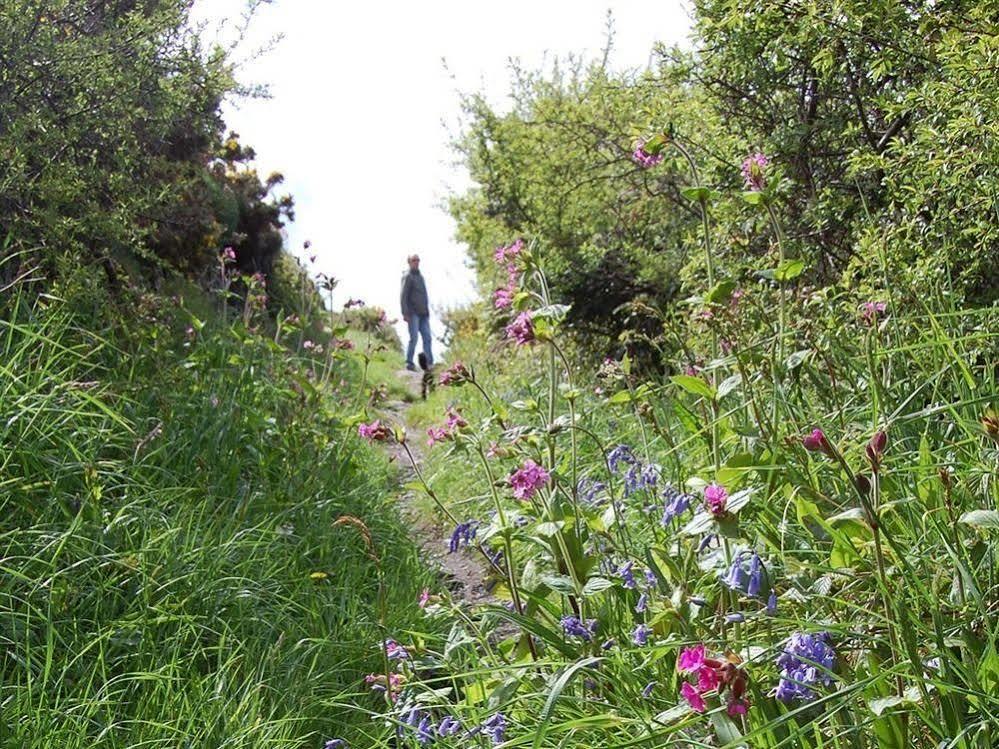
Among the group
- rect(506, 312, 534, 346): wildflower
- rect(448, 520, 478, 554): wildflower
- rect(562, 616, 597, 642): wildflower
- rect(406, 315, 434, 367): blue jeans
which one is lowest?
rect(562, 616, 597, 642): wildflower

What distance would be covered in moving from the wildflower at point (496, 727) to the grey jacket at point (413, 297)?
1355 centimetres

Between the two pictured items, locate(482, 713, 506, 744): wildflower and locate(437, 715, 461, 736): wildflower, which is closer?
locate(482, 713, 506, 744): wildflower

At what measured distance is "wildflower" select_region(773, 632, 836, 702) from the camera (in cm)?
172

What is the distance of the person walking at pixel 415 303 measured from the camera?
608 inches

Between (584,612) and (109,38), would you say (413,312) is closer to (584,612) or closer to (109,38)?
(109,38)

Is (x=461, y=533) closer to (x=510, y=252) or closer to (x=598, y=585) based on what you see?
(x=598, y=585)

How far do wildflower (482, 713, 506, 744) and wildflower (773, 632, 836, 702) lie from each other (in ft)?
1.96

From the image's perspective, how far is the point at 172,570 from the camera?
2986 mm

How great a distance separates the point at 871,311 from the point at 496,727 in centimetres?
177

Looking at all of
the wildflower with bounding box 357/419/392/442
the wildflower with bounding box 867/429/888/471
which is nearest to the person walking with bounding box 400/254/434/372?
the wildflower with bounding box 357/419/392/442

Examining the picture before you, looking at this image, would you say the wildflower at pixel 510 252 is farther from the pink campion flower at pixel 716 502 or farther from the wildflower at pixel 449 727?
the wildflower at pixel 449 727

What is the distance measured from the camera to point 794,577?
204 cm

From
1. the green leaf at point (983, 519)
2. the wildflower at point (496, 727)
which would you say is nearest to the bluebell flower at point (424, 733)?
the wildflower at point (496, 727)

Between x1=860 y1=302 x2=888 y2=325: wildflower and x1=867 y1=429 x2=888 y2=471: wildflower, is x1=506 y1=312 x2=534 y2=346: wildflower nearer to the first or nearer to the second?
x1=860 y1=302 x2=888 y2=325: wildflower
